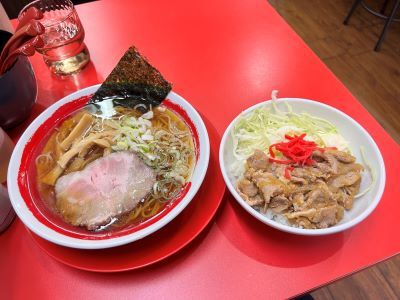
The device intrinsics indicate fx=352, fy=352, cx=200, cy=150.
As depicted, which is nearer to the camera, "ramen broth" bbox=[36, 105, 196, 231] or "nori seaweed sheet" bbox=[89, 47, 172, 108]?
"ramen broth" bbox=[36, 105, 196, 231]

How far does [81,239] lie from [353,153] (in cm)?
78

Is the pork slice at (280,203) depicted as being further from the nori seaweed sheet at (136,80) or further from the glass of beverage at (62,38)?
the glass of beverage at (62,38)

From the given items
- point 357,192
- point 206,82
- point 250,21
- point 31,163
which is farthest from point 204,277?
point 250,21

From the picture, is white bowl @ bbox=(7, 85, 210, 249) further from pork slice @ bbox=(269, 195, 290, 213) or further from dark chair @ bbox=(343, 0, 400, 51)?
dark chair @ bbox=(343, 0, 400, 51)

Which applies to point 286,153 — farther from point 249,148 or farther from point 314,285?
point 314,285

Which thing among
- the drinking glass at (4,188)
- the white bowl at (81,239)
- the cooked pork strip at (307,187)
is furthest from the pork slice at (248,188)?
the drinking glass at (4,188)

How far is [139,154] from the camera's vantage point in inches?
40.4

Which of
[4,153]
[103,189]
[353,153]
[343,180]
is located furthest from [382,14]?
[4,153]

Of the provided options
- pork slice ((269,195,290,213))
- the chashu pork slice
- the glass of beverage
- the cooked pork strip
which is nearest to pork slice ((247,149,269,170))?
the cooked pork strip

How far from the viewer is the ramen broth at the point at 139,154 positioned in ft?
3.03

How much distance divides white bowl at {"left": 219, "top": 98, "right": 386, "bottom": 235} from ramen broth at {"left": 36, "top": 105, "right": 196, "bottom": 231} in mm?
108

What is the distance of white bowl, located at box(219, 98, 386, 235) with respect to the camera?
0.82 metres

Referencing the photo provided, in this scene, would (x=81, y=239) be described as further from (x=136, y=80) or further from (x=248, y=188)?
(x=136, y=80)

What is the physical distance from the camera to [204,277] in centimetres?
86
